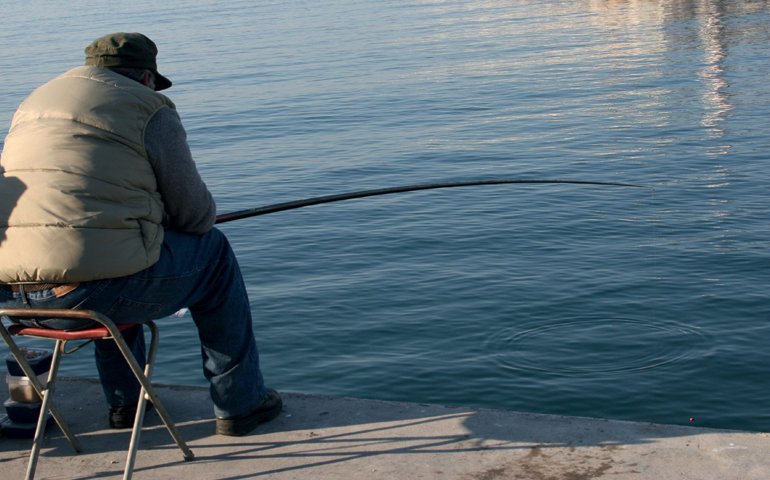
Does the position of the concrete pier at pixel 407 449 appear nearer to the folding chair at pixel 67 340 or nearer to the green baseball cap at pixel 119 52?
the folding chair at pixel 67 340

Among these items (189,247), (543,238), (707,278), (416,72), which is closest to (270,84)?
(416,72)

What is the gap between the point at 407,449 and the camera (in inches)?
165

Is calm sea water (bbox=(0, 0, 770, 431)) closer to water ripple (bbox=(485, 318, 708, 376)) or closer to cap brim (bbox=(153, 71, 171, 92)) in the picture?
water ripple (bbox=(485, 318, 708, 376))

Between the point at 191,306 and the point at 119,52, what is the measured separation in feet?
3.02

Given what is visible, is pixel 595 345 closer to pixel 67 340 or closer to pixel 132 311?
pixel 132 311

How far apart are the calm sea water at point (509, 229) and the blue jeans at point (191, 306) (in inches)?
87.4

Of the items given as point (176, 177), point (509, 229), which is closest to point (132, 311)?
point (176, 177)

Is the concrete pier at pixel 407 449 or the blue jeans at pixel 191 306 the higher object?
the blue jeans at pixel 191 306

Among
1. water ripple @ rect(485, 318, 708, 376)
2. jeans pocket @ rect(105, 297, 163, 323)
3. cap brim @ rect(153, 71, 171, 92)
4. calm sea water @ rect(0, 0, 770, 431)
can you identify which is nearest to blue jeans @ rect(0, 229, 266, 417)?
jeans pocket @ rect(105, 297, 163, 323)

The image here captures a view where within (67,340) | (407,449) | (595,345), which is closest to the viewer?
(67,340)

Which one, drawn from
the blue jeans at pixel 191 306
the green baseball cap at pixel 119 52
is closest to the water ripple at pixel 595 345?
the blue jeans at pixel 191 306

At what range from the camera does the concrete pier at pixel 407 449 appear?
3.94 m

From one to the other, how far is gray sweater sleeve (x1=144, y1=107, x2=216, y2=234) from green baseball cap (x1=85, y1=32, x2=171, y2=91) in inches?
10.1

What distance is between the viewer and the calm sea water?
6859 millimetres
